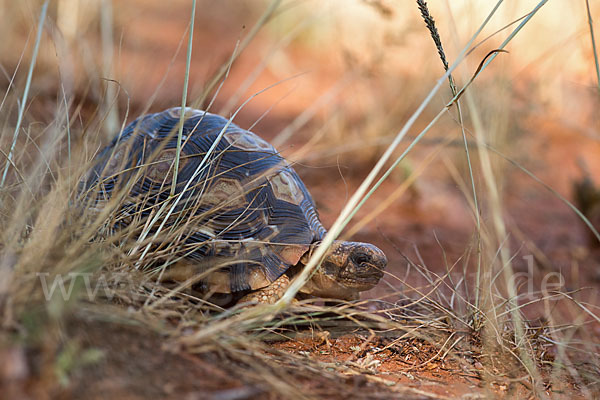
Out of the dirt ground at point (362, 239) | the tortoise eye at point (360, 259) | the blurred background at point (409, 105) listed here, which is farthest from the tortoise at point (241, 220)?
the blurred background at point (409, 105)

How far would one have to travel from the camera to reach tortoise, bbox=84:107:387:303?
2244 mm

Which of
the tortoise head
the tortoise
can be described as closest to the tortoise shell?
the tortoise

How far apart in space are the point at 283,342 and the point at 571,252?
10.8ft

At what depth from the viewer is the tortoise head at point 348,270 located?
7.80 feet

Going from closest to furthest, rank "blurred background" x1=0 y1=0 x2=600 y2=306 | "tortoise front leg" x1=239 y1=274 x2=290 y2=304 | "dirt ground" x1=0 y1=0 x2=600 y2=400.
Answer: "dirt ground" x1=0 y1=0 x2=600 y2=400
"tortoise front leg" x1=239 y1=274 x2=290 y2=304
"blurred background" x1=0 y1=0 x2=600 y2=306

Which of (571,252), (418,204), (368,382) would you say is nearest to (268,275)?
(368,382)

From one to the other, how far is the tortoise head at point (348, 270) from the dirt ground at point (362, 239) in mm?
99

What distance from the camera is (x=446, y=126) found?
5.71 meters

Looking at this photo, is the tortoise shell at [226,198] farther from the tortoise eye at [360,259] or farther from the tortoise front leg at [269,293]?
the tortoise eye at [360,259]

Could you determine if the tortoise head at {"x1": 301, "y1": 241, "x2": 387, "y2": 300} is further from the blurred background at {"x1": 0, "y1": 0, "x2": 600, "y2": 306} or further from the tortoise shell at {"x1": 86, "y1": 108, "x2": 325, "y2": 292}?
the blurred background at {"x1": 0, "y1": 0, "x2": 600, "y2": 306}

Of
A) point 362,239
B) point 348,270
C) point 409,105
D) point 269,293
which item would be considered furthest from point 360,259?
point 409,105

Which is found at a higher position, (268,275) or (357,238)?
(268,275)

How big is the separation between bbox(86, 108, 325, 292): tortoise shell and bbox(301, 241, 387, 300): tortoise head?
0.48ft

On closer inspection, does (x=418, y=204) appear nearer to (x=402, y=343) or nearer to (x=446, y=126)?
(x=446, y=126)
